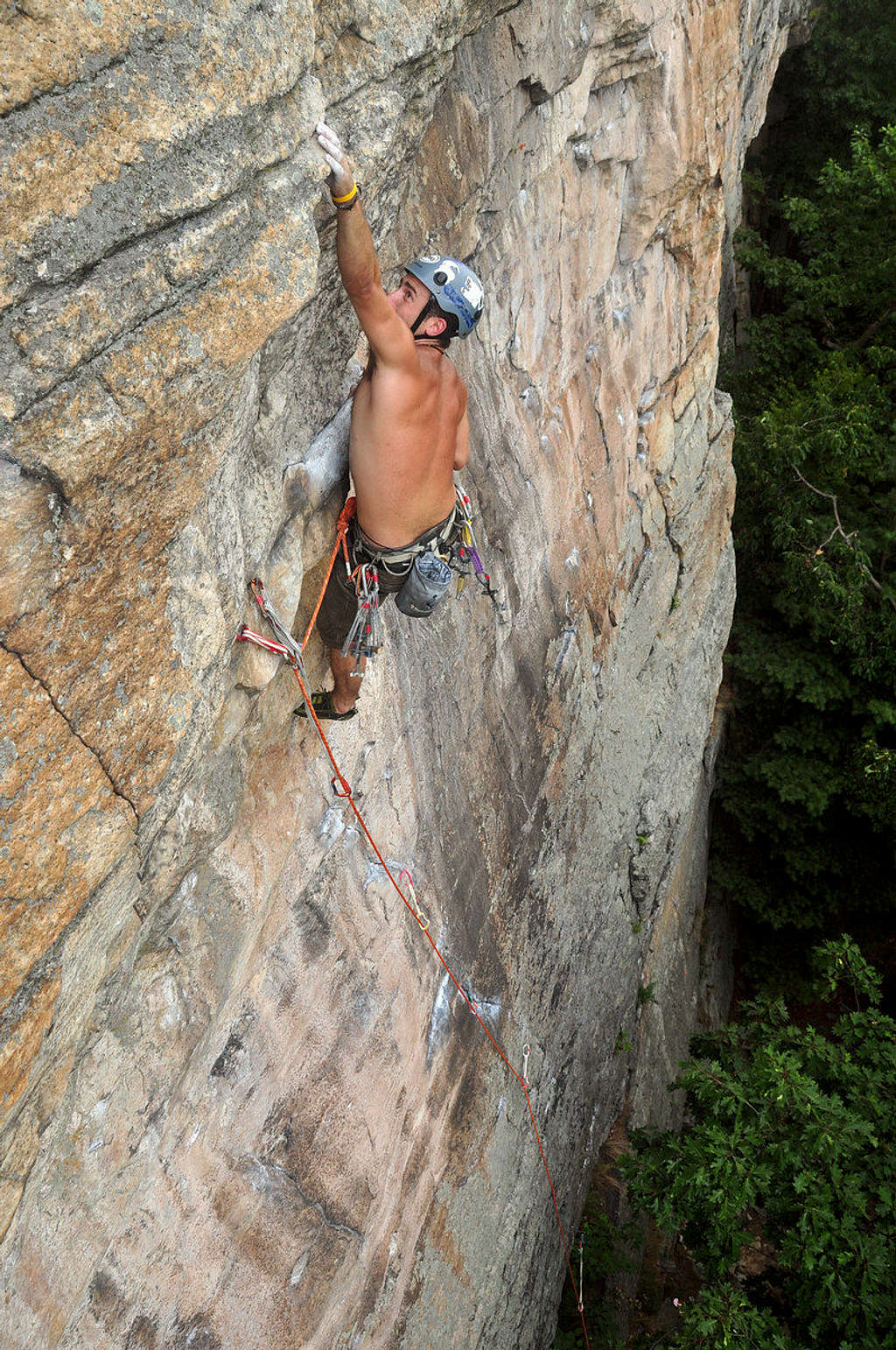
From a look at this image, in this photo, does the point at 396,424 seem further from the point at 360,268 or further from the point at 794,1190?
the point at 794,1190

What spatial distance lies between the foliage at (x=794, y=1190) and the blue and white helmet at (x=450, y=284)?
13.3 feet

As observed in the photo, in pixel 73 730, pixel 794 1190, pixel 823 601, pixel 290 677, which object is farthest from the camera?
pixel 823 601

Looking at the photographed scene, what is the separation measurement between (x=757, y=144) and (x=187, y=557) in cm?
1551

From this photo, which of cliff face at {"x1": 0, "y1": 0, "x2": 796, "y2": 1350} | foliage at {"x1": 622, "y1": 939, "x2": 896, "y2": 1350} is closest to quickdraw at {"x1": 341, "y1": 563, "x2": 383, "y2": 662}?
cliff face at {"x1": 0, "y1": 0, "x2": 796, "y2": 1350}

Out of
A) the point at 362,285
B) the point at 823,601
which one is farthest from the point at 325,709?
the point at 823,601

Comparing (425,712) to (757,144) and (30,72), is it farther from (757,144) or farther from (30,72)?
(757,144)

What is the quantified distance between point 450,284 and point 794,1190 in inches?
177

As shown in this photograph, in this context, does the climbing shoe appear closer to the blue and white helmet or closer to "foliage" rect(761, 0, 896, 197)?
the blue and white helmet

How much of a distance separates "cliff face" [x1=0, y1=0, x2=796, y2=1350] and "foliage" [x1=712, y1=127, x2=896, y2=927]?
391 cm

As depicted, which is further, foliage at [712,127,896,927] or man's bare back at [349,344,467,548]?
foliage at [712,127,896,927]

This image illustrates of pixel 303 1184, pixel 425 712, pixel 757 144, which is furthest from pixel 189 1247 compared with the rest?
pixel 757 144

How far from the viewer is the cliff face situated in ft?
5.63

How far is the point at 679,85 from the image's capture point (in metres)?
5.89

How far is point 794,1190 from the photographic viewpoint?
4.81 meters
